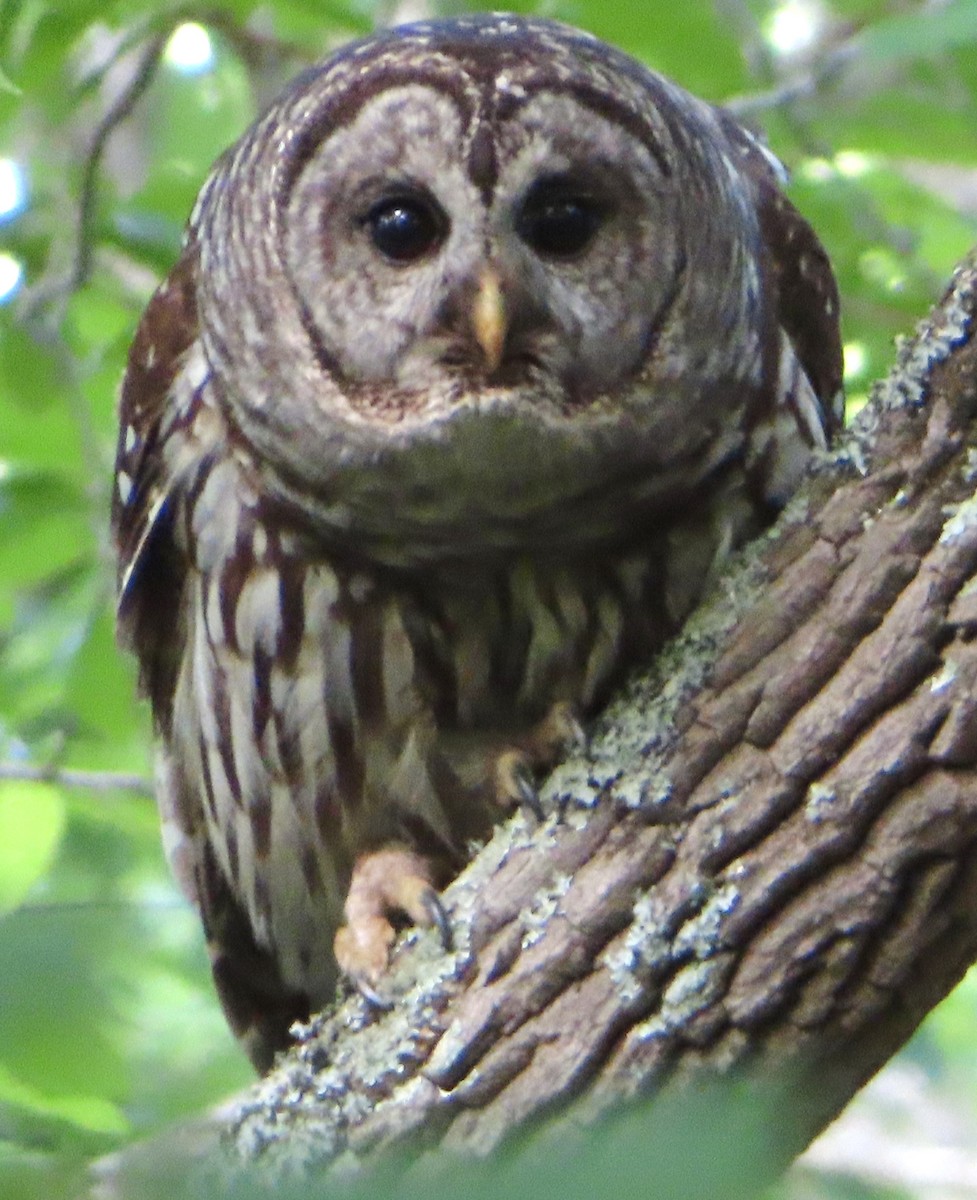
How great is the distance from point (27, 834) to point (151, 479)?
0.58 m

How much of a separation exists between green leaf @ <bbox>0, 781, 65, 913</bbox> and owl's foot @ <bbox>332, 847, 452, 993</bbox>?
45cm

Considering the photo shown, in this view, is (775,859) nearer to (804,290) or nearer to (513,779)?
(513,779)

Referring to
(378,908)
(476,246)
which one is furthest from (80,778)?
(476,246)

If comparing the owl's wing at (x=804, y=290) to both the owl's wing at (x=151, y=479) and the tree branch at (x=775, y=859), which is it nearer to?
the tree branch at (x=775, y=859)

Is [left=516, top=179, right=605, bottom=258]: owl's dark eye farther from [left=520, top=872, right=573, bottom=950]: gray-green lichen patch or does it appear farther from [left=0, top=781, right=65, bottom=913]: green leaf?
[left=0, top=781, right=65, bottom=913]: green leaf

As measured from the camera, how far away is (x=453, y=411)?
231 cm

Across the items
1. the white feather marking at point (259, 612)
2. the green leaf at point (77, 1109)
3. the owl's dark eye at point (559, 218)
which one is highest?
the owl's dark eye at point (559, 218)

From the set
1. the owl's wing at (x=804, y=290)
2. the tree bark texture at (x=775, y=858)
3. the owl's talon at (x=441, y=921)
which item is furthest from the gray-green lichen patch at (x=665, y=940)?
the owl's wing at (x=804, y=290)

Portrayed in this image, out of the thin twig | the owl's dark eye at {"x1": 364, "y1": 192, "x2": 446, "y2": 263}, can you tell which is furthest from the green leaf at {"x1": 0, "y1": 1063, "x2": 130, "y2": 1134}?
the thin twig

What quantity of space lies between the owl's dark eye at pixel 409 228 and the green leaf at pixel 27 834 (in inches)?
39.6

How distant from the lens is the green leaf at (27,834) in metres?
2.49

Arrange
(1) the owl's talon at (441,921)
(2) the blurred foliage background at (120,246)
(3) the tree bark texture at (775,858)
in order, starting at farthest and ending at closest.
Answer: (2) the blurred foliage background at (120,246) < (1) the owl's talon at (441,921) < (3) the tree bark texture at (775,858)

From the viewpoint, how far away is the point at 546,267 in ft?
7.66

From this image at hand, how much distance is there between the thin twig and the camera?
302 cm
